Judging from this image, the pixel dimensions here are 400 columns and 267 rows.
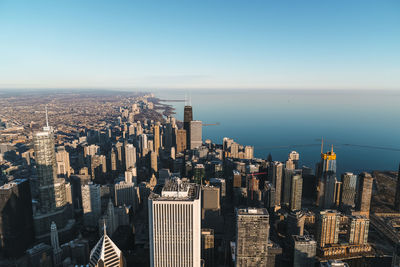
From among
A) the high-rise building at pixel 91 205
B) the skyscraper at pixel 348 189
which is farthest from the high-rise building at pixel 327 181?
the high-rise building at pixel 91 205

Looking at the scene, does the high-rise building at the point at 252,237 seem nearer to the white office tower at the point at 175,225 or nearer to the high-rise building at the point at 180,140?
the white office tower at the point at 175,225

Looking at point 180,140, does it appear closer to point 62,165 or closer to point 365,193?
point 62,165

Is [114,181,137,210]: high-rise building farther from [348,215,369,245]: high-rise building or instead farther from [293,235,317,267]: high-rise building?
[348,215,369,245]: high-rise building

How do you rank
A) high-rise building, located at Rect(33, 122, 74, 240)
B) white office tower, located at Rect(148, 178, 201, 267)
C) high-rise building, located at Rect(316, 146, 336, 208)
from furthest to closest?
high-rise building, located at Rect(316, 146, 336, 208)
high-rise building, located at Rect(33, 122, 74, 240)
white office tower, located at Rect(148, 178, 201, 267)

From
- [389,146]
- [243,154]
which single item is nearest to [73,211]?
[243,154]

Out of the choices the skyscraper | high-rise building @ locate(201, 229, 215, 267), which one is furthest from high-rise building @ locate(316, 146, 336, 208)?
high-rise building @ locate(201, 229, 215, 267)

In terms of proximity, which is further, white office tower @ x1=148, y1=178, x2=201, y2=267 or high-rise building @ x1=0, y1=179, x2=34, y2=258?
high-rise building @ x1=0, y1=179, x2=34, y2=258
